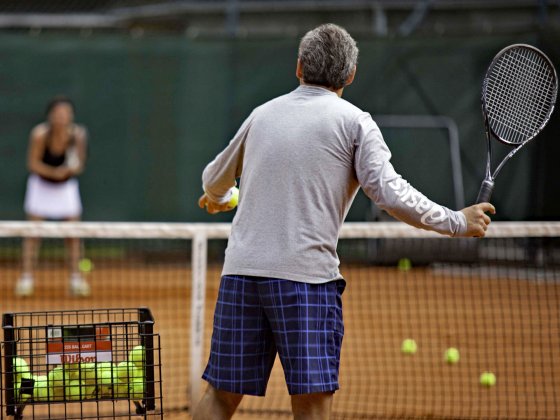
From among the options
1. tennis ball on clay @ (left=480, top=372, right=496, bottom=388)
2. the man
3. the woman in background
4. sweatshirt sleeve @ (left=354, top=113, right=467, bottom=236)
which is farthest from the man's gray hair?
the woman in background

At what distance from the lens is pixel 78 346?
2744 mm

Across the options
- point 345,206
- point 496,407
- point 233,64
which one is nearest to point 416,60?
point 233,64

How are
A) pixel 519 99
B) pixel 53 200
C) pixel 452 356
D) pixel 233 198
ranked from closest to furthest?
pixel 233 198
pixel 519 99
pixel 452 356
pixel 53 200

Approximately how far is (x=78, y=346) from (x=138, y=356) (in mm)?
183

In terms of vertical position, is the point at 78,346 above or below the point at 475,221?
below

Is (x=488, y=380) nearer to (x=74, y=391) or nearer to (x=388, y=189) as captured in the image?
(x=388, y=189)

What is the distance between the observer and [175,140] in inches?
385

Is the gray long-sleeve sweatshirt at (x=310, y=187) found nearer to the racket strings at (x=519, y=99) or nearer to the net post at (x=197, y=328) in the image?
the racket strings at (x=519, y=99)

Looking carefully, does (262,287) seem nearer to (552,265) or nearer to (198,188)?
(552,265)

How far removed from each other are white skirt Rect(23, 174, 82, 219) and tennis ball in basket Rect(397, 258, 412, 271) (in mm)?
Answer: 3270

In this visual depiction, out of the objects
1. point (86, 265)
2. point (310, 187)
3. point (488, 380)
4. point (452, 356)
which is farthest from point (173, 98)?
point (310, 187)

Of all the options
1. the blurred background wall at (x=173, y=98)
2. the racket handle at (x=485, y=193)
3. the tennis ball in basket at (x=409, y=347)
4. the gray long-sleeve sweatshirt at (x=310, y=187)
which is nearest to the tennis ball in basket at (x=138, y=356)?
the gray long-sleeve sweatshirt at (x=310, y=187)

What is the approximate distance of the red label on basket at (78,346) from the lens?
108 inches

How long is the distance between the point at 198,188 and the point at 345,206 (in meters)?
7.03
